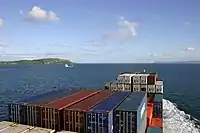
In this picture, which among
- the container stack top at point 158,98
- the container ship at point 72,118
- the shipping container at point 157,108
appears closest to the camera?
the container ship at point 72,118

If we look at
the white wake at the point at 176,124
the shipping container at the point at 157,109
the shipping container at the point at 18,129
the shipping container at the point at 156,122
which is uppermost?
the shipping container at the point at 18,129

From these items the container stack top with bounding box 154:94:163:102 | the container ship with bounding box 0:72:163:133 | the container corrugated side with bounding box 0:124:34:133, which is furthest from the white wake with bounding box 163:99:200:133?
the container corrugated side with bounding box 0:124:34:133

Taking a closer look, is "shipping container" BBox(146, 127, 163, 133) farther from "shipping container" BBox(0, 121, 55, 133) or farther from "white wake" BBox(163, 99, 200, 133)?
"shipping container" BBox(0, 121, 55, 133)

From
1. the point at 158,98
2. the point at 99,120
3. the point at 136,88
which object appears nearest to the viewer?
the point at 99,120

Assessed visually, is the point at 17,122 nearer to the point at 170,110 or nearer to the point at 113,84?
the point at 113,84

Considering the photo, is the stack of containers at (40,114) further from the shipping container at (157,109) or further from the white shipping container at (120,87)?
the white shipping container at (120,87)

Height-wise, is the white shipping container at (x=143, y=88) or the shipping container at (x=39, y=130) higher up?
the white shipping container at (x=143, y=88)

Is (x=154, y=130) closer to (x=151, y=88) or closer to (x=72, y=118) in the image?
(x=72, y=118)

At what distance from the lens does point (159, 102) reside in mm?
45688

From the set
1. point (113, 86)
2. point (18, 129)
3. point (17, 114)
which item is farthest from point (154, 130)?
point (113, 86)

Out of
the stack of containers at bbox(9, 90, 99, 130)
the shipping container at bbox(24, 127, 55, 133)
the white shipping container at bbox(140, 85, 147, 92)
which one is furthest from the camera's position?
the white shipping container at bbox(140, 85, 147, 92)

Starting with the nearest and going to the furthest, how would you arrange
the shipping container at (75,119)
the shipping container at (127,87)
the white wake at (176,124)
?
the shipping container at (75,119) → the white wake at (176,124) → the shipping container at (127,87)

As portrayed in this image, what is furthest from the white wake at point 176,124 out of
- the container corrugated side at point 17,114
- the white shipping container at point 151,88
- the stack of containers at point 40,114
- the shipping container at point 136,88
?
the container corrugated side at point 17,114

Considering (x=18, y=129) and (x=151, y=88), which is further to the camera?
(x=151, y=88)
